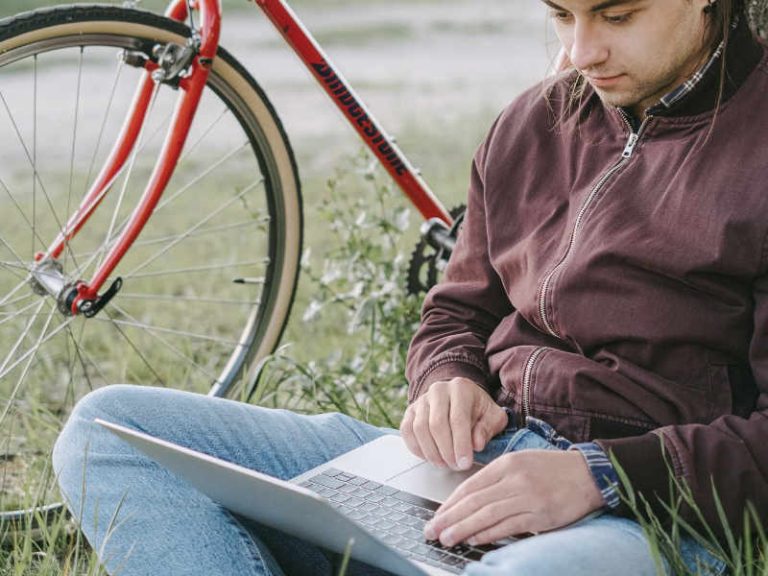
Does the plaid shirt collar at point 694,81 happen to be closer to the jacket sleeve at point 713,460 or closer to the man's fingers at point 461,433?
the jacket sleeve at point 713,460

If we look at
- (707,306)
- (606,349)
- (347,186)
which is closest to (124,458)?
(606,349)

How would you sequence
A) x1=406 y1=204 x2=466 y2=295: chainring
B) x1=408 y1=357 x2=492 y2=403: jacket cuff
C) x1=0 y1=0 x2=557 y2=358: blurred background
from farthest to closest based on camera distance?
x1=0 y1=0 x2=557 y2=358: blurred background → x1=406 y1=204 x2=466 y2=295: chainring → x1=408 y1=357 x2=492 y2=403: jacket cuff

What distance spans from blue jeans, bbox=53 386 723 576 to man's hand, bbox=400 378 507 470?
0.04 m

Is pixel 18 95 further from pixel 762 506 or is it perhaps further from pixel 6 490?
pixel 762 506

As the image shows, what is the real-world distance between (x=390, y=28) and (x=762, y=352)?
9.08 metres

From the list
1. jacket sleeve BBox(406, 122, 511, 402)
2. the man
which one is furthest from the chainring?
the man

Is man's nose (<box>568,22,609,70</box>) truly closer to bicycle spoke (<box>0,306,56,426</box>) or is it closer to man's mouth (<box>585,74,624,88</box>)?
man's mouth (<box>585,74,624,88</box>)

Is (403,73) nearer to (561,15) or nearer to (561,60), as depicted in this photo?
(561,60)

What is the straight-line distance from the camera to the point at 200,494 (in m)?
2.02

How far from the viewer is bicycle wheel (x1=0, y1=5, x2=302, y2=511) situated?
2.63 m

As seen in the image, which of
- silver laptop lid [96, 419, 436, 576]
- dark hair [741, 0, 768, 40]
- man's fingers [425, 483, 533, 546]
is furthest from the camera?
dark hair [741, 0, 768, 40]

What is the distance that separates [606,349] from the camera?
6.50 ft

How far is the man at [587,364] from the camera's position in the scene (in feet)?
5.89

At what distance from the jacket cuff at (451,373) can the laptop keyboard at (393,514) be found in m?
0.23
